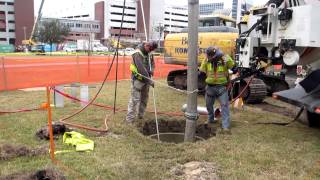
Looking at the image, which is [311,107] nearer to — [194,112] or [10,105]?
[194,112]

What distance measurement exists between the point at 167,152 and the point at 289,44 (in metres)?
2.86

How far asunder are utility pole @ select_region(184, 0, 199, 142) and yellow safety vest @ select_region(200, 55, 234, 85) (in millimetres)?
902

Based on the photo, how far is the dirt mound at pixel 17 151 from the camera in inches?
227

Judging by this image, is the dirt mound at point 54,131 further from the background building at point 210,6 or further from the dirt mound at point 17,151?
the background building at point 210,6

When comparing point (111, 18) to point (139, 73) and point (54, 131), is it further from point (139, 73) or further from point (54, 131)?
point (54, 131)

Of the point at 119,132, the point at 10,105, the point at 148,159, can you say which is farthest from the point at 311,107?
the point at 10,105

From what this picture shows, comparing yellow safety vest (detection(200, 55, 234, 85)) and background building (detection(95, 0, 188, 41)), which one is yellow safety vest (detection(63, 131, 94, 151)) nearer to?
yellow safety vest (detection(200, 55, 234, 85))

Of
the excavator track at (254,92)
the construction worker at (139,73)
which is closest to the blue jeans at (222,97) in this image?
the construction worker at (139,73)

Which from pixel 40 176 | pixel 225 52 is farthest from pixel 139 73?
pixel 225 52

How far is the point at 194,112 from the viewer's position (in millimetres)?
7031

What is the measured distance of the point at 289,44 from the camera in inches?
274

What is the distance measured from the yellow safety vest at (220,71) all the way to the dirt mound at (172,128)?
98 centimetres

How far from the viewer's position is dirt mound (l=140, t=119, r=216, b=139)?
26.5 ft

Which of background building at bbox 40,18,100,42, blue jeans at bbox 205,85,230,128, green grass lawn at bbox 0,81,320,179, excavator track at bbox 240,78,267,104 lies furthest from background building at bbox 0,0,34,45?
blue jeans at bbox 205,85,230,128
